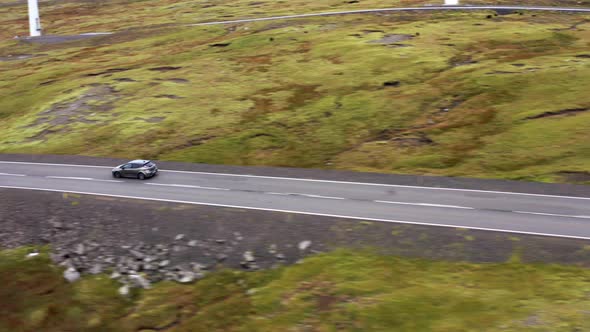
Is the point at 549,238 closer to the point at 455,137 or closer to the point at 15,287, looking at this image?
the point at 455,137

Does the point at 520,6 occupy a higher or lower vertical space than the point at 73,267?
higher

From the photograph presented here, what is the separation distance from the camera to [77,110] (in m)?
63.0

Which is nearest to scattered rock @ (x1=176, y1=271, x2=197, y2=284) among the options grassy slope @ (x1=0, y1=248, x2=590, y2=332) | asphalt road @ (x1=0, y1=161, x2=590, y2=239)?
grassy slope @ (x1=0, y1=248, x2=590, y2=332)

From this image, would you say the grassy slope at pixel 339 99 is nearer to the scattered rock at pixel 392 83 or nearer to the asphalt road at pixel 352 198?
the scattered rock at pixel 392 83

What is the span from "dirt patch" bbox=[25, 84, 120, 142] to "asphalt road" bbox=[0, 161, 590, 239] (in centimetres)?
1710

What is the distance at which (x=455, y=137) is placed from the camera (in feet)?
149

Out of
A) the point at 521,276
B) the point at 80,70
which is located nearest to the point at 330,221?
the point at 521,276

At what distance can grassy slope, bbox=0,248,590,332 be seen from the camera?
22922 millimetres

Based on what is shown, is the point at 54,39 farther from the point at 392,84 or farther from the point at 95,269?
the point at 95,269

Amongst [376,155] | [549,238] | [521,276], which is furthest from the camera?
[376,155]

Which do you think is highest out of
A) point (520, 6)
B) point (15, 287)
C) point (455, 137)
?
point (520, 6)

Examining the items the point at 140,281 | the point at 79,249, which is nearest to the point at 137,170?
the point at 79,249

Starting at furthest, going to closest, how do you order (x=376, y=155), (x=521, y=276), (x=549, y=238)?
(x=376, y=155) → (x=549, y=238) → (x=521, y=276)

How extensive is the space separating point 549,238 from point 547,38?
160 feet
